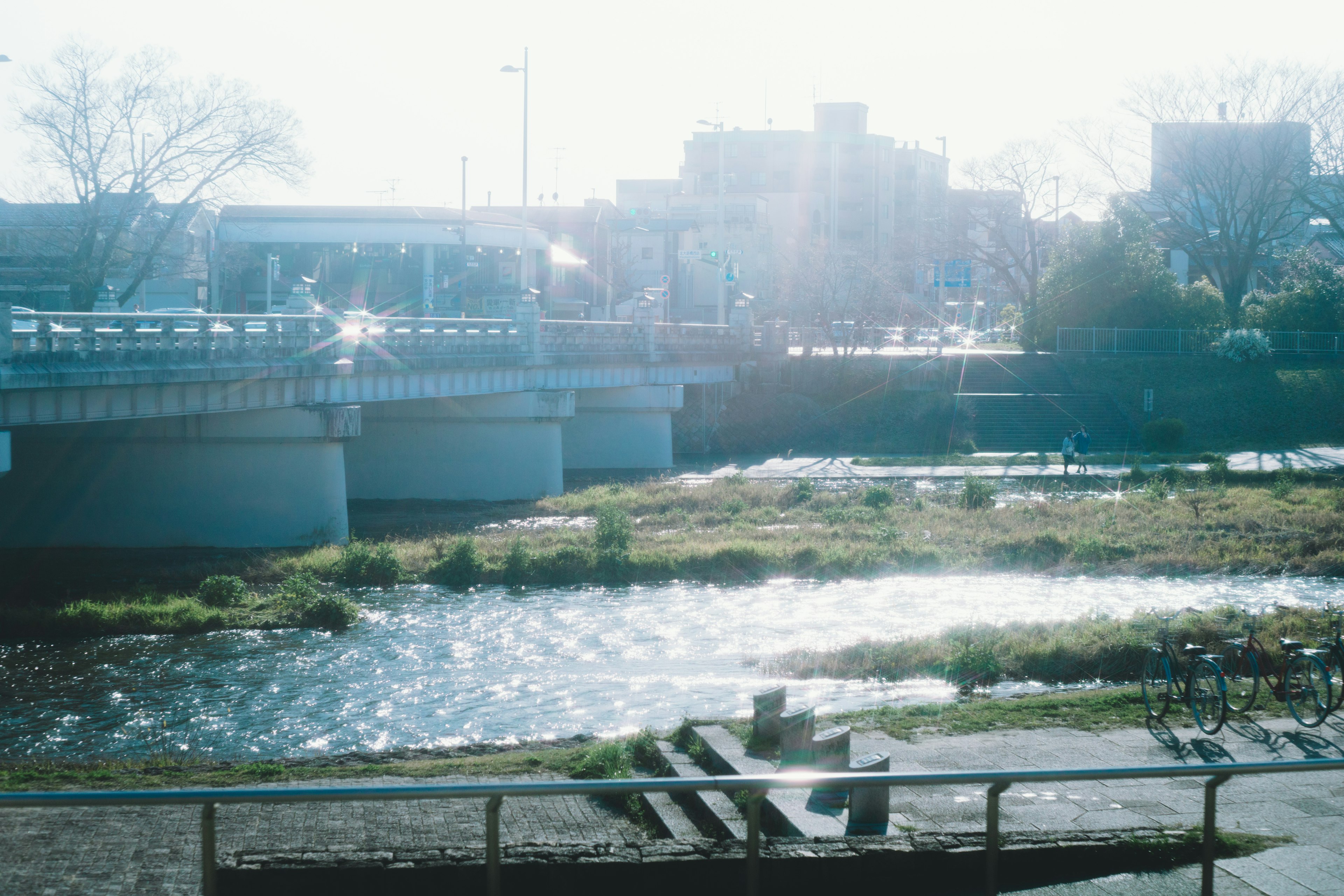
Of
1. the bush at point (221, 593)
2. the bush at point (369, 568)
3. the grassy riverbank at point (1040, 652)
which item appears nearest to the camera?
the grassy riverbank at point (1040, 652)

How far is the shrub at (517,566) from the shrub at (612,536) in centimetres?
183

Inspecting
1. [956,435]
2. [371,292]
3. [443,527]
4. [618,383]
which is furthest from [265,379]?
[371,292]

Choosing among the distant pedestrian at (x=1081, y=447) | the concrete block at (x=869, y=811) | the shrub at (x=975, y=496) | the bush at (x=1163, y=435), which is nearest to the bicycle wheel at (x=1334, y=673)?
the concrete block at (x=869, y=811)

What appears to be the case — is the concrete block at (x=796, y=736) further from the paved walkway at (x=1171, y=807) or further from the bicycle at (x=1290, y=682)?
the bicycle at (x=1290, y=682)

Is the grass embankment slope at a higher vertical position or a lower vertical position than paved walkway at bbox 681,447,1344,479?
higher

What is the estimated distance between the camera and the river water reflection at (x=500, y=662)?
1497cm

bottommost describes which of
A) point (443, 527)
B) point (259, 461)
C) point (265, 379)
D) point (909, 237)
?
point (443, 527)

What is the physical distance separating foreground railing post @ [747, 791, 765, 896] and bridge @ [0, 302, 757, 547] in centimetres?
1880

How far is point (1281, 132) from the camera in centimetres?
6112

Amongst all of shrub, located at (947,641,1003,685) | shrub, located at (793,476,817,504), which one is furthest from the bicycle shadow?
shrub, located at (793,476,817,504)

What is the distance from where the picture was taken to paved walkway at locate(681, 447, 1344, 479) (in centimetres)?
4259

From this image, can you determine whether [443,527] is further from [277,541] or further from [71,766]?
[71,766]

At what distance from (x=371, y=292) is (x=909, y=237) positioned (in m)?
56.8

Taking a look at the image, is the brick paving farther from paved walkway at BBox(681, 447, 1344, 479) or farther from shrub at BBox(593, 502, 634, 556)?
paved walkway at BBox(681, 447, 1344, 479)
